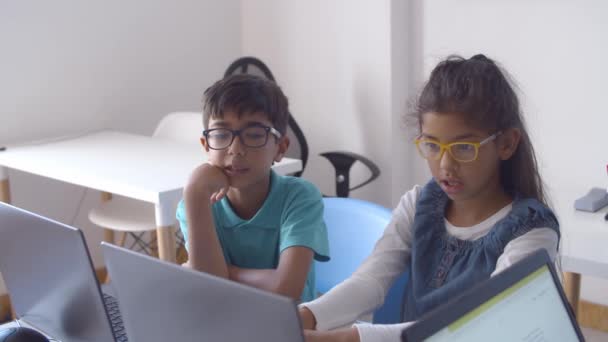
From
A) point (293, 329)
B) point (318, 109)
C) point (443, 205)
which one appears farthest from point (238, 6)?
point (293, 329)

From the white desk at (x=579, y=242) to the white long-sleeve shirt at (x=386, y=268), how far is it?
1.45 ft

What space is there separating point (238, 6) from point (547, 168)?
1.87 meters

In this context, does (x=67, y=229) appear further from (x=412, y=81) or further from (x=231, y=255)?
(x=412, y=81)

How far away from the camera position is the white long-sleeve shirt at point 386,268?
1160mm

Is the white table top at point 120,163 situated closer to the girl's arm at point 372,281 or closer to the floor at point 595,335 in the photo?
the girl's arm at point 372,281

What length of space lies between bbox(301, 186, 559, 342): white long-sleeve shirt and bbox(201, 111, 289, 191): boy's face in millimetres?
291

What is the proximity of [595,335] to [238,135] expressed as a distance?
194 cm

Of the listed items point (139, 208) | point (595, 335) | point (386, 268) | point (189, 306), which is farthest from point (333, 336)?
point (595, 335)

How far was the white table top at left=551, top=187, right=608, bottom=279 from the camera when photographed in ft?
5.24

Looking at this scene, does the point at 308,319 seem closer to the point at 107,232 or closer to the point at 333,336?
the point at 333,336

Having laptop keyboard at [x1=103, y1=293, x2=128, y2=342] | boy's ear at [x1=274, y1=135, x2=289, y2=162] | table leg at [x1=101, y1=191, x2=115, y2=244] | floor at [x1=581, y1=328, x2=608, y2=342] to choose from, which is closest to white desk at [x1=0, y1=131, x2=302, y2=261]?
table leg at [x1=101, y1=191, x2=115, y2=244]

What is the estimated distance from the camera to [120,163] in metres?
2.47

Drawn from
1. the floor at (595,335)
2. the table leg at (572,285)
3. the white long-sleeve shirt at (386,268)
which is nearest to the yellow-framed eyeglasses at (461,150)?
the white long-sleeve shirt at (386,268)

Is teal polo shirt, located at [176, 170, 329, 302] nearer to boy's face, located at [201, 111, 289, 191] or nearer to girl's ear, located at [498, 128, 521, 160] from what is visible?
boy's face, located at [201, 111, 289, 191]
